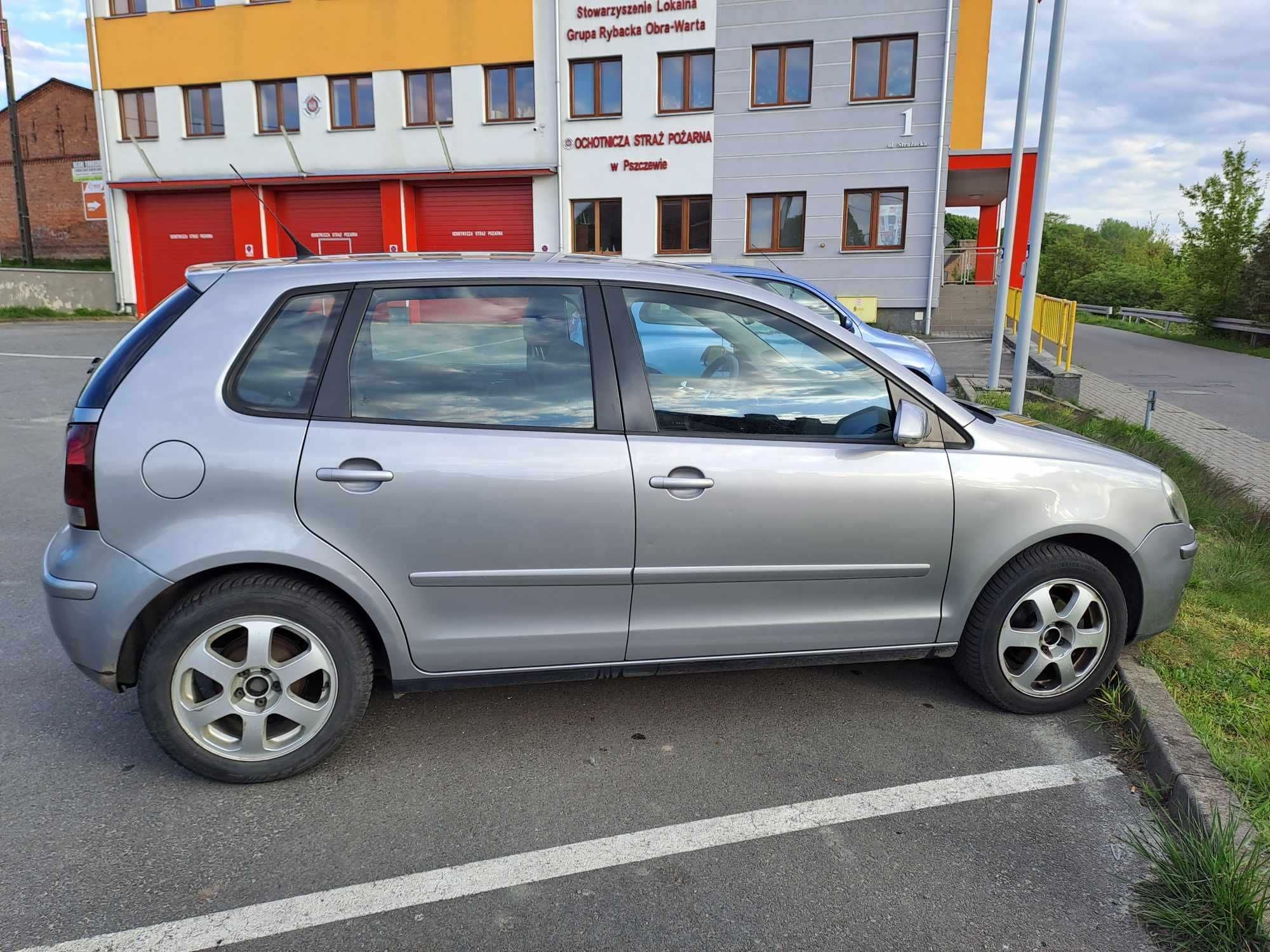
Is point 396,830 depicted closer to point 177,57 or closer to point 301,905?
point 301,905

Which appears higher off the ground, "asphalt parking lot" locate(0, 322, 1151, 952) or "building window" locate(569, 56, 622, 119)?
"building window" locate(569, 56, 622, 119)

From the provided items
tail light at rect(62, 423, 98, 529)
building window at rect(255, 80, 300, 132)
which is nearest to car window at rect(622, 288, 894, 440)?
tail light at rect(62, 423, 98, 529)

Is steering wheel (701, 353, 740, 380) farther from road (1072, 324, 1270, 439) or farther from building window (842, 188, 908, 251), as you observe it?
building window (842, 188, 908, 251)

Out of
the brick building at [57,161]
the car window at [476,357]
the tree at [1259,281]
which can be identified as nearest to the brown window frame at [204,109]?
the brick building at [57,161]

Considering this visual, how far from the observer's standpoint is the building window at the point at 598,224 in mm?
25516

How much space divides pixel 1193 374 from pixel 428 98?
20329 millimetres

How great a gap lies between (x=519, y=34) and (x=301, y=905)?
2612 centimetres

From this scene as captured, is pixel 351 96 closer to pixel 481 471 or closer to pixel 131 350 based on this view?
pixel 131 350

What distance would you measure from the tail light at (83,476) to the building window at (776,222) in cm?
2340

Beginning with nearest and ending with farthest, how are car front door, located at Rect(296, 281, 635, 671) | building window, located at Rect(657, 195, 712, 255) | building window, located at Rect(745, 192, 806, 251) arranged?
car front door, located at Rect(296, 281, 635, 671) → building window, located at Rect(745, 192, 806, 251) → building window, located at Rect(657, 195, 712, 255)

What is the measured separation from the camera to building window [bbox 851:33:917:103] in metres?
23.4

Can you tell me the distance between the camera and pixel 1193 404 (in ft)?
42.0

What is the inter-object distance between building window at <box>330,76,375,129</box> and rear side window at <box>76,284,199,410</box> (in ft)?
83.8

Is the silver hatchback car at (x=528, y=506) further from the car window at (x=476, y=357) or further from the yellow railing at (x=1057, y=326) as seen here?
the yellow railing at (x=1057, y=326)
